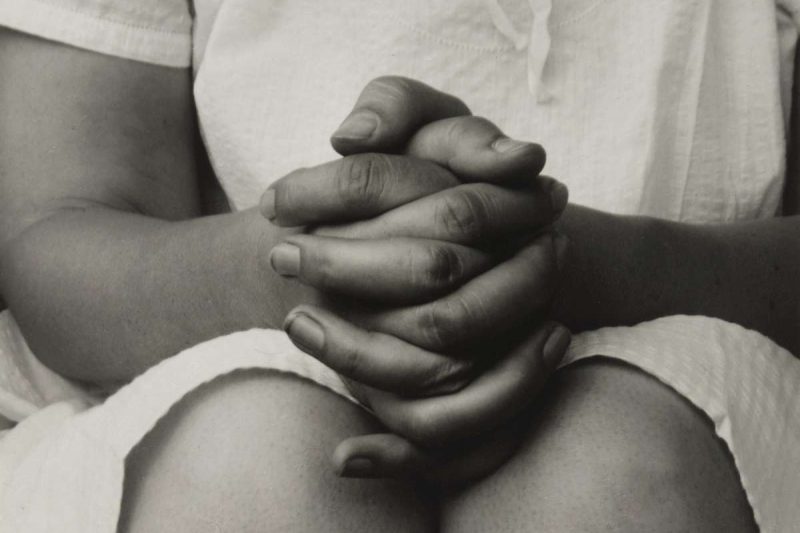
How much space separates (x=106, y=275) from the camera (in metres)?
0.61

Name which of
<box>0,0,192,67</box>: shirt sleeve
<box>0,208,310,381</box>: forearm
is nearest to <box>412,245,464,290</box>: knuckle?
<box>0,208,310,381</box>: forearm

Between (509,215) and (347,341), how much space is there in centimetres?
11

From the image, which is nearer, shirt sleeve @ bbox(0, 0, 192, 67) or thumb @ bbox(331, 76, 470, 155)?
thumb @ bbox(331, 76, 470, 155)

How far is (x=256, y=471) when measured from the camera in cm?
43

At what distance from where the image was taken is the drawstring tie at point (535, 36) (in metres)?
0.71

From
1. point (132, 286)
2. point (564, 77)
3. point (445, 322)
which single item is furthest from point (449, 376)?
point (564, 77)

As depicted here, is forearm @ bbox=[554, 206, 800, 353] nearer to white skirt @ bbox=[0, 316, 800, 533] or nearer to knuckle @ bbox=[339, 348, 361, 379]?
white skirt @ bbox=[0, 316, 800, 533]

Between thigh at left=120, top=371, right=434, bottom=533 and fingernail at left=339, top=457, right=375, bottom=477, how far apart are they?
2 cm

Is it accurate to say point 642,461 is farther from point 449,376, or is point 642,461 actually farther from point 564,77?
point 564,77

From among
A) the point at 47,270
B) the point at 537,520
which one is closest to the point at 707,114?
the point at 537,520

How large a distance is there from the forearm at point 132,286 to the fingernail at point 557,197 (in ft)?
0.52

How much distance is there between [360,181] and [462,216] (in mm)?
60

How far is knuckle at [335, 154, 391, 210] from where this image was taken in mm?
458

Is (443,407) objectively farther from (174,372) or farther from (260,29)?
(260,29)
